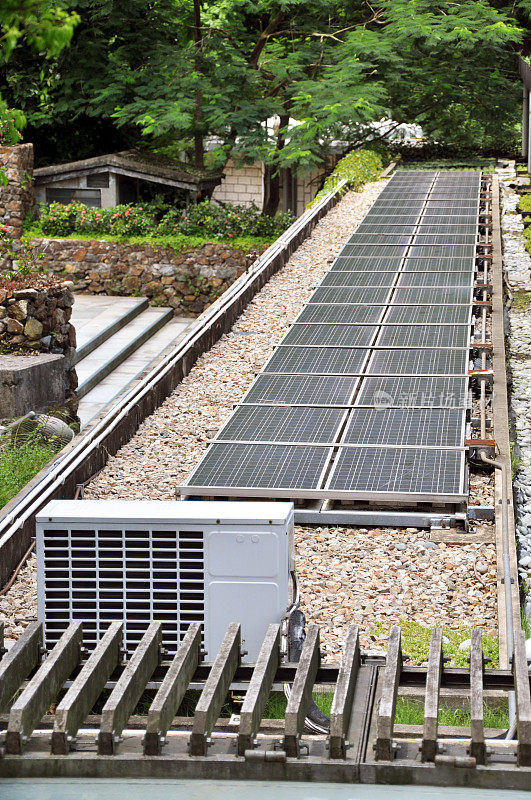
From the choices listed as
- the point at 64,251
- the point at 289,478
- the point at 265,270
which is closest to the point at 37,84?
the point at 64,251

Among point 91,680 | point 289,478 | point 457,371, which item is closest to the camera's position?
point 91,680

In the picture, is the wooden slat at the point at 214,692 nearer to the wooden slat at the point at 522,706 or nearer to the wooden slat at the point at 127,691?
the wooden slat at the point at 127,691

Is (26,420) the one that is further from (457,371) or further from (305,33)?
(305,33)

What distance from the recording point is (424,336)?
13141mm

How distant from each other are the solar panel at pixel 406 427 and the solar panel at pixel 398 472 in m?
0.21

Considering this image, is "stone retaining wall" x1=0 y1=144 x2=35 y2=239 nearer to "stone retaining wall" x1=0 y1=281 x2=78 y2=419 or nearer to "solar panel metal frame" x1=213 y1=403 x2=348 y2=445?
"stone retaining wall" x1=0 y1=281 x2=78 y2=419

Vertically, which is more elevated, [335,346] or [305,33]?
[305,33]

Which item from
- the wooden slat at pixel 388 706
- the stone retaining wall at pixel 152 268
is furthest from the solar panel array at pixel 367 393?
the stone retaining wall at pixel 152 268

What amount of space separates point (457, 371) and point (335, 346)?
6.08 feet

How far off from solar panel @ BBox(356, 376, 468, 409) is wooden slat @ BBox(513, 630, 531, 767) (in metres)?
6.48

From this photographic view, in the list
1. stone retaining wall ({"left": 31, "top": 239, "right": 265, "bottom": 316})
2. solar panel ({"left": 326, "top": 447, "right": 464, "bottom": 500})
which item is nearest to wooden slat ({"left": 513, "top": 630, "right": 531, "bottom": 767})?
solar panel ({"left": 326, "top": 447, "right": 464, "bottom": 500})

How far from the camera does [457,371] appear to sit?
11.6 m

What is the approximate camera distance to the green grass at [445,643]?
6.85 meters

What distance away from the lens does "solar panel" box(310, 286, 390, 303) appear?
49.6 ft
